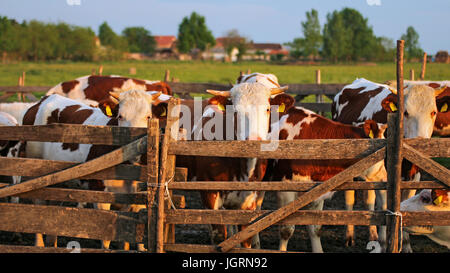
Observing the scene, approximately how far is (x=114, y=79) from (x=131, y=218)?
795cm

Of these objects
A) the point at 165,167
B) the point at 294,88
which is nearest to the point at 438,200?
the point at 165,167

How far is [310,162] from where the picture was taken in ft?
18.4

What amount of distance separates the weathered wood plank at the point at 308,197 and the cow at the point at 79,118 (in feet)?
6.13

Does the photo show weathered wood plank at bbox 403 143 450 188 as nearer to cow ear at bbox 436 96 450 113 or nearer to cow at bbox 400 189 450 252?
cow at bbox 400 189 450 252

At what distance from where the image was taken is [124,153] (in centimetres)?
445

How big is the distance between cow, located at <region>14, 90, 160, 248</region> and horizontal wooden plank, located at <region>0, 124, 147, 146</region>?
3.27ft

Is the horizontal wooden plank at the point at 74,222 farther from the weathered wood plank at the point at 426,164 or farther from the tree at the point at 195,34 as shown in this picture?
the tree at the point at 195,34

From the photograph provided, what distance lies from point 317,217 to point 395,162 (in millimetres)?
802

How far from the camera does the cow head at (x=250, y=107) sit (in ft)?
16.4

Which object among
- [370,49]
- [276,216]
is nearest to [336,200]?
[276,216]

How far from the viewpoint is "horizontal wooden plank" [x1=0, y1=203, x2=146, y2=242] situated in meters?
4.54

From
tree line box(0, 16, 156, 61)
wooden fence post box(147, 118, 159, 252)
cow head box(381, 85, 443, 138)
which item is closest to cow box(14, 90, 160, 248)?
wooden fence post box(147, 118, 159, 252)

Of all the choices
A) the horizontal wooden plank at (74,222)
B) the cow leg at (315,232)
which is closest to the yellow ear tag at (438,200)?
the cow leg at (315,232)

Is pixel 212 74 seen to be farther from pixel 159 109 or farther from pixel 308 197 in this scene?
pixel 308 197
